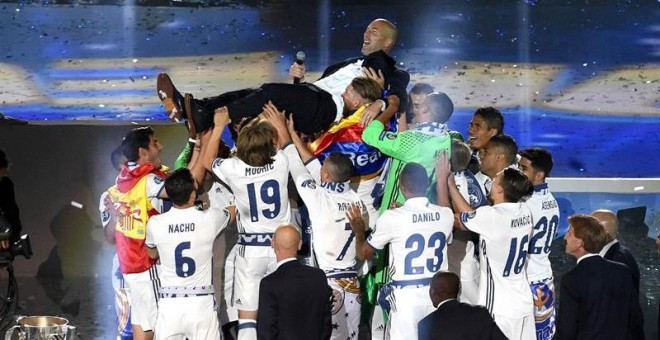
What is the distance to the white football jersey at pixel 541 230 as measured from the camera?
696 centimetres

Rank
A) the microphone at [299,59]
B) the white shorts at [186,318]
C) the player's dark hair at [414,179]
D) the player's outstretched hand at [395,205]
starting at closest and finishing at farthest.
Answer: the player's dark hair at [414,179]
the white shorts at [186,318]
the player's outstretched hand at [395,205]
the microphone at [299,59]

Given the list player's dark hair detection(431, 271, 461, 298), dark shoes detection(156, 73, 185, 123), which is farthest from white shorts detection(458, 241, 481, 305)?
dark shoes detection(156, 73, 185, 123)

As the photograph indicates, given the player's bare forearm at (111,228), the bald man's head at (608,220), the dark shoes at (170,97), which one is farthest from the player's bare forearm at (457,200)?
the player's bare forearm at (111,228)

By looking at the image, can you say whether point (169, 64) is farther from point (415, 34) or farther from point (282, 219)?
point (282, 219)

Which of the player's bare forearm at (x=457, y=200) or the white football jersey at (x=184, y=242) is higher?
the player's bare forearm at (x=457, y=200)

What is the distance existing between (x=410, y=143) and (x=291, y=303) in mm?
1377

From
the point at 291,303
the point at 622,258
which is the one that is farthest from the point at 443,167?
the point at 291,303

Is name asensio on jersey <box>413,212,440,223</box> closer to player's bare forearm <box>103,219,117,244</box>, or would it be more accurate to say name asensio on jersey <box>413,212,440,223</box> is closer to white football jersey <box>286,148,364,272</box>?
white football jersey <box>286,148,364,272</box>

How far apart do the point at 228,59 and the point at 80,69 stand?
6.13 ft

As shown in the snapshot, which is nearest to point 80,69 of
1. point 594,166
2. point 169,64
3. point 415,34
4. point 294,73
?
point 169,64

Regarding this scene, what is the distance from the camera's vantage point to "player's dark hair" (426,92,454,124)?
6902 millimetres

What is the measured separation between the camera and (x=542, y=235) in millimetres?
7012

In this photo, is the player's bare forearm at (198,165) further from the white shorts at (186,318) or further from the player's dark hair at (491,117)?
the player's dark hair at (491,117)

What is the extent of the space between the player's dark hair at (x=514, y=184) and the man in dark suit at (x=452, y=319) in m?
0.95
